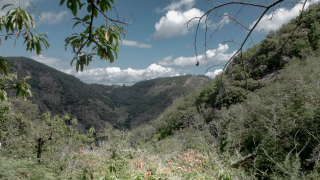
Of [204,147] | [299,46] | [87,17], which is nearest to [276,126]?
[204,147]

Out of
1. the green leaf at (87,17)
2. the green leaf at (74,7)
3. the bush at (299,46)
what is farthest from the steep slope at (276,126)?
the green leaf at (74,7)

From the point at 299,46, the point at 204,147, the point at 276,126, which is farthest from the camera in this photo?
the point at 299,46

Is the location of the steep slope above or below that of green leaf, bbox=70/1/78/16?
below

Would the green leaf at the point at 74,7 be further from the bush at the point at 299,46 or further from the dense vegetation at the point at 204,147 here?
the bush at the point at 299,46

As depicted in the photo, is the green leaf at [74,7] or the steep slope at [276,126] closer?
the green leaf at [74,7]

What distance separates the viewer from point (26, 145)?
7281mm

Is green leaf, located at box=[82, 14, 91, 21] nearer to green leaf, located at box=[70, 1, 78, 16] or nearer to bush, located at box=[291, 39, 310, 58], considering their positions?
green leaf, located at box=[70, 1, 78, 16]

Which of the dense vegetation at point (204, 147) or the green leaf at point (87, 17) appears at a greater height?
the green leaf at point (87, 17)

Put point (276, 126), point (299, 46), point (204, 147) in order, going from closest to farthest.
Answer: point (276, 126) → point (204, 147) → point (299, 46)

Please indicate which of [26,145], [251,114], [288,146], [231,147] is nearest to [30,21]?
[26,145]

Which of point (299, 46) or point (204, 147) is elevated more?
point (299, 46)

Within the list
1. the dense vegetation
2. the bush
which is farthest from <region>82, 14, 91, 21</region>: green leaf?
the bush

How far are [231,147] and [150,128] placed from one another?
88.1 ft

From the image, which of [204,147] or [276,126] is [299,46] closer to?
[276,126]
